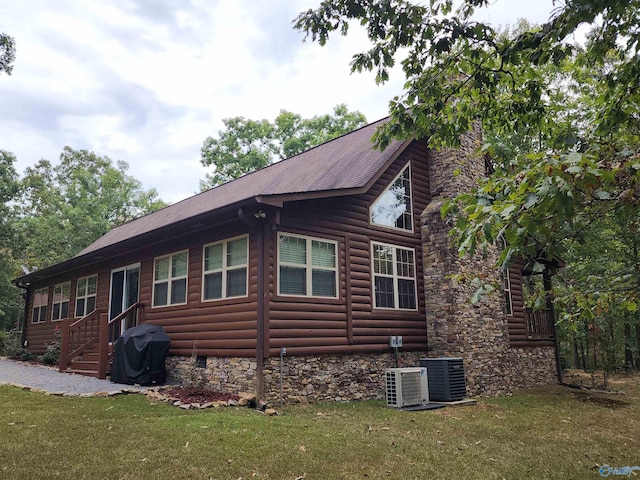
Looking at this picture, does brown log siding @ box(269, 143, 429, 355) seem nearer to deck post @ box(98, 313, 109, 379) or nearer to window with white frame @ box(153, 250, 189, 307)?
window with white frame @ box(153, 250, 189, 307)

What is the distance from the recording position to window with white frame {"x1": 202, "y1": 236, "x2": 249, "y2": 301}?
29.5ft

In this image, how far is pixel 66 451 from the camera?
4887 mm

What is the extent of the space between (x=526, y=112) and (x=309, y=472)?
180 inches

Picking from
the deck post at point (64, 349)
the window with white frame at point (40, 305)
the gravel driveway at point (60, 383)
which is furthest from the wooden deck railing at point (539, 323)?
the window with white frame at point (40, 305)

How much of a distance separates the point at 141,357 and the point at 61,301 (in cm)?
788

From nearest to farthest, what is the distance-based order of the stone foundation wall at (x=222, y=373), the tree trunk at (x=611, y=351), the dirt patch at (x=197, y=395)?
1. the dirt patch at (x=197, y=395)
2. the stone foundation wall at (x=222, y=373)
3. the tree trunk at (x=611, y=351)

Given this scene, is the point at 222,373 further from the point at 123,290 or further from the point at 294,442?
the point at 123,290

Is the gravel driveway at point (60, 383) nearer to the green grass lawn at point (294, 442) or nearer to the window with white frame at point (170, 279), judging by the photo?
the green grass lawn at point (294, 442)

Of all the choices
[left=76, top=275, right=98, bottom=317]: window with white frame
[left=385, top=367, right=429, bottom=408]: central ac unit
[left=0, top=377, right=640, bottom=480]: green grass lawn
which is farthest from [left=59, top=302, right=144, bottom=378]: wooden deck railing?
[left=385, top=367, right=429, bottom=408]: central ac unit

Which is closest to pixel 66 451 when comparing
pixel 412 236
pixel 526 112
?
pixel 526 112

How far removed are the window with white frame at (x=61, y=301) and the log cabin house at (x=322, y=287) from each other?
7.28 ft

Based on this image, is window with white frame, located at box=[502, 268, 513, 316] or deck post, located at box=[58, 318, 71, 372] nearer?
deck post, located at box=[58, 318, 71, 372]

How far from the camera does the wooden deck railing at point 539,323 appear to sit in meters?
14.0

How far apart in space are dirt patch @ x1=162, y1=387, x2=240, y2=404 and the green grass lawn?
66 centimetres
